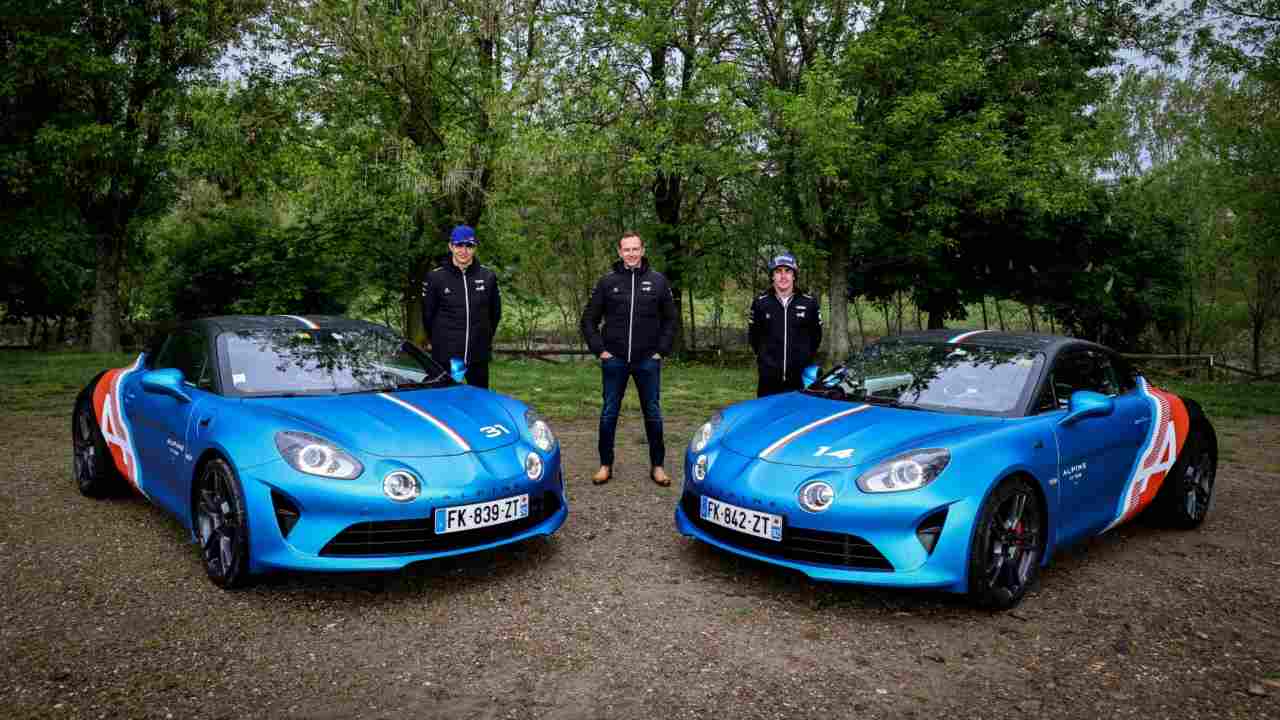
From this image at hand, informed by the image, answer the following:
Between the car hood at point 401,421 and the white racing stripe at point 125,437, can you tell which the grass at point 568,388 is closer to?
the white racing stripe at point 125,437

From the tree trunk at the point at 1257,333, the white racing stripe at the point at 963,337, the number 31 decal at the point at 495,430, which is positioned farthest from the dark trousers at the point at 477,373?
the tree trunk at the point at 1257,333

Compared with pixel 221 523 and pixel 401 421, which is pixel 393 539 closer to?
pixel 401 421

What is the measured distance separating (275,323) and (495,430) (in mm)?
1811

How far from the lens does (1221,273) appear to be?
2594 centimetres

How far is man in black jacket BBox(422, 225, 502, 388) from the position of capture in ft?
21.5

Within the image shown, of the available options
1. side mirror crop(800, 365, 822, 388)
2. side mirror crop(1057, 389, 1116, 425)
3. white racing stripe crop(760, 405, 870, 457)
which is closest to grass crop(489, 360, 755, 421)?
side mirror crop(800, 365, 822, 388)

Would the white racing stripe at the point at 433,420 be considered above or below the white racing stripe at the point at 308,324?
below

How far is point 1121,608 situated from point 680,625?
2.16 m

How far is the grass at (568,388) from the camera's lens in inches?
454

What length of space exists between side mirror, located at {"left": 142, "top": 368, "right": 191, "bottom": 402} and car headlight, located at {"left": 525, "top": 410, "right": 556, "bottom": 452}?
181 centimetres

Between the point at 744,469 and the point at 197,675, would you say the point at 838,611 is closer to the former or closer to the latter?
the point at 744,469

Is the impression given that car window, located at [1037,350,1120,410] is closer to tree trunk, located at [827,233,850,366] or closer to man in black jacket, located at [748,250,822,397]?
man in black jacket, located at [748,250,822,397]

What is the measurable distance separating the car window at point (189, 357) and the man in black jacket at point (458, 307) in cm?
172

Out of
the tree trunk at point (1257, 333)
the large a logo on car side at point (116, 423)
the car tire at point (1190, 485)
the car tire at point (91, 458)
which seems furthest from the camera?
the tree trunk at point (1257, 333)
